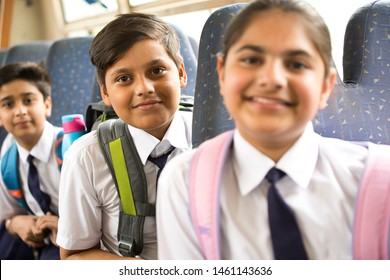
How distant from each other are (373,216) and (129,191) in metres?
0.35

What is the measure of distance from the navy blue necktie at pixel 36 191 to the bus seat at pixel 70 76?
350 millimetres

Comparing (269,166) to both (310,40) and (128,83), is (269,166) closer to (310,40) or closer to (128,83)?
(310,40)

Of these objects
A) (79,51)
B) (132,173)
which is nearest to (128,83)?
(132,173)

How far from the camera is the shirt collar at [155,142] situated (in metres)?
0.71

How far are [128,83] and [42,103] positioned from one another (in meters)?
0.54

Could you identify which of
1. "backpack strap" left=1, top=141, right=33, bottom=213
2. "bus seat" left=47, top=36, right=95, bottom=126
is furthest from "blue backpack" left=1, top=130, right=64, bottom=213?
"bus seat" left=47, top=36, right=95, bottom=126

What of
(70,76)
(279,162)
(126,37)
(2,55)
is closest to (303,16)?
(279,162)

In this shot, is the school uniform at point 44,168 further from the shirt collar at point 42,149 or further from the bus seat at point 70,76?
the bus seat at point 70,76

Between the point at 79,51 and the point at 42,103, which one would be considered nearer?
the point at 42,103

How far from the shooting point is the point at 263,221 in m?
0.55

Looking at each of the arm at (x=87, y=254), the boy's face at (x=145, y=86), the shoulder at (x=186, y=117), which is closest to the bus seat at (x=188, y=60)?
the shoulder at (x=186, y=117)

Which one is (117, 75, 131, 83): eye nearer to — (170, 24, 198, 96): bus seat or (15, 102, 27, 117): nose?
(170, 24, 198, 96): bus seat

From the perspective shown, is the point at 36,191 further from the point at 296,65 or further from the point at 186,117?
the point at 296,65

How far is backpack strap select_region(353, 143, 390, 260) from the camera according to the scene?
1.72ft
